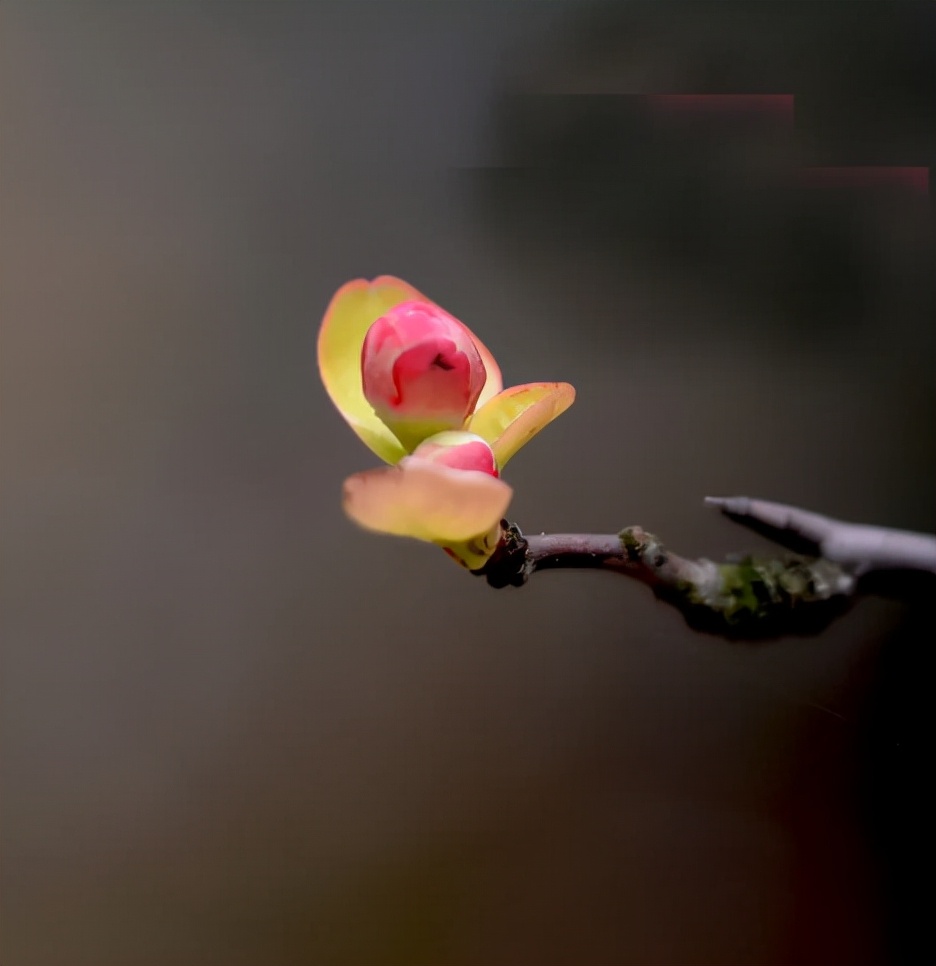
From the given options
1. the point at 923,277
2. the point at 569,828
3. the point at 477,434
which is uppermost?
the point at 923,277

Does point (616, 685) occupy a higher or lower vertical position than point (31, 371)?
lower

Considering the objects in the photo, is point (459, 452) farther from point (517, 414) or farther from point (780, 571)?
point (780, 571)

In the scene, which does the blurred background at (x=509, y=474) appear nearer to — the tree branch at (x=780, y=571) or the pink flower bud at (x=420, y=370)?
the tree branch at (x=780, y=571)

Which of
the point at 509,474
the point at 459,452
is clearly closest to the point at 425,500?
the point at 459,452

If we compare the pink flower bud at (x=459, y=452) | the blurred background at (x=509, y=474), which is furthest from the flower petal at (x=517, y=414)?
the blurred background at (x=509, y=474)

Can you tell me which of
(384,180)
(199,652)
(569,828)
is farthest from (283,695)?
(384,180)

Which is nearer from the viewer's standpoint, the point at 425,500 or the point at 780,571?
the point at 425,500

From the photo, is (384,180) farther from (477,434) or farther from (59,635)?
(59,635)
